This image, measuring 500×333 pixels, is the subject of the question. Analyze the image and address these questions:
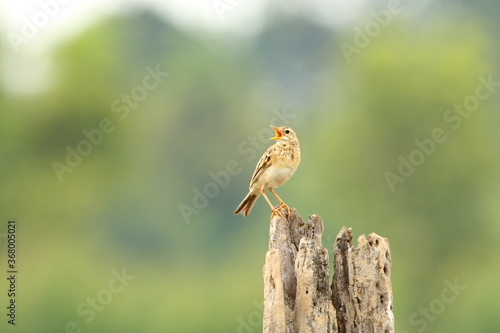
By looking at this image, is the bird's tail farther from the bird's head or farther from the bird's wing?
the bird's head

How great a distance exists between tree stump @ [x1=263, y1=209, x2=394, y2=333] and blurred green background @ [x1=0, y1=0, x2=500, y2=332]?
61.4 feet

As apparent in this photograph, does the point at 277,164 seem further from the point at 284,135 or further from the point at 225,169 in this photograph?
the point at 225,169

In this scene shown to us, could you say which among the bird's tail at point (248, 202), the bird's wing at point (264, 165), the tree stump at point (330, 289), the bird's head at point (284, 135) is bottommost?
the tree stump at point (330, 289)

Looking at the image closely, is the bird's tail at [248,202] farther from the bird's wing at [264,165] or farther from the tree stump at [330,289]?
the tree stump at [330,289]

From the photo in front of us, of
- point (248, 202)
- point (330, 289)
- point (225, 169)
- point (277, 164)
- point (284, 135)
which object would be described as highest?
point (225, 169)

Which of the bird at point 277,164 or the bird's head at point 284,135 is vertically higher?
the bird's head at point 284,135

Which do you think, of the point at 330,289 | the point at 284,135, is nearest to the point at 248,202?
the point at 284,135

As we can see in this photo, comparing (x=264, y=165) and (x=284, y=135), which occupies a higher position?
(x=284, y=135)

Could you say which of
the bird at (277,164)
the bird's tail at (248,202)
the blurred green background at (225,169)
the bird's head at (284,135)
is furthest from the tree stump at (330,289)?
the blurred green background at (225,169)

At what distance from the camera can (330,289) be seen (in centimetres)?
1012

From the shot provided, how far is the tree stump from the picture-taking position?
994 cm

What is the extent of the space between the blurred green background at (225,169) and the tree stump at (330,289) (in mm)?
18719

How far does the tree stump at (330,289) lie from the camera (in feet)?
32.6

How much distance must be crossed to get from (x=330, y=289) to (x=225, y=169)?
35713 millimetres
